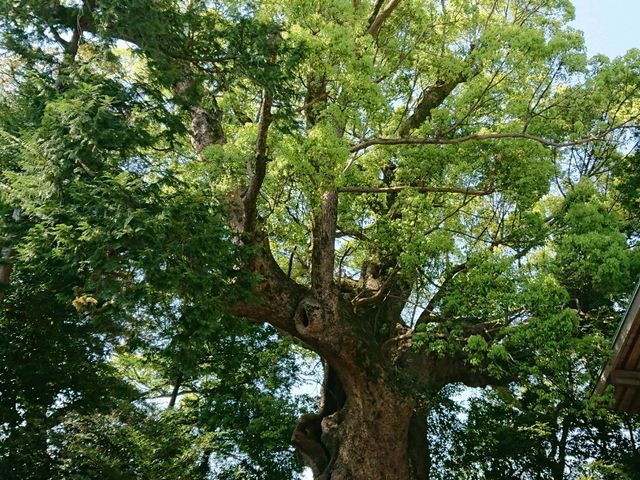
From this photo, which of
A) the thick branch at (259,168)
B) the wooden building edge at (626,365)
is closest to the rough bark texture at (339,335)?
the thick branch at (259,168)

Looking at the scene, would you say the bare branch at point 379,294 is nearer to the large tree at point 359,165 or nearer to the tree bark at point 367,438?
the large tree at point 359,165

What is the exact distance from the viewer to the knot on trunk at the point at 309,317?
346 inches

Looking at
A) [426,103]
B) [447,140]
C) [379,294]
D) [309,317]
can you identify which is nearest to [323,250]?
[309,317]

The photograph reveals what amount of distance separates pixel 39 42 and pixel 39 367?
4.00 m

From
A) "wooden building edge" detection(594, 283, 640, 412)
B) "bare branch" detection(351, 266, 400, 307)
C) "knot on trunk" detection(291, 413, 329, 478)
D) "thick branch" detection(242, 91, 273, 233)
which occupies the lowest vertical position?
"wooden building edge" detection(594, 283, 640, 412)

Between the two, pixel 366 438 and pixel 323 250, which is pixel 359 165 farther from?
pixel 366 438

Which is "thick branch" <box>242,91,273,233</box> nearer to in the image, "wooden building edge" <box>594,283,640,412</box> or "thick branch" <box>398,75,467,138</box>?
"thick branch" <box>398,75,467,138</box>

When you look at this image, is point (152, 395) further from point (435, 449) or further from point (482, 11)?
point (482, 11)

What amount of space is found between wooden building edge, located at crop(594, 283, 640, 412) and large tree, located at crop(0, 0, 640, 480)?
1.16m

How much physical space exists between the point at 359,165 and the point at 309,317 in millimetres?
2846

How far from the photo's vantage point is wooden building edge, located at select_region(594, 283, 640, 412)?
6.26m

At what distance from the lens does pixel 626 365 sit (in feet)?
22.0

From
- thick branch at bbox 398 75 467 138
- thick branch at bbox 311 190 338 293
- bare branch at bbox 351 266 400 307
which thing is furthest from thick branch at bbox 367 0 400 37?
bare branch at bbox 351 266 400 307

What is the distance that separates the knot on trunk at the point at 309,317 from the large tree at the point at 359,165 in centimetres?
3
